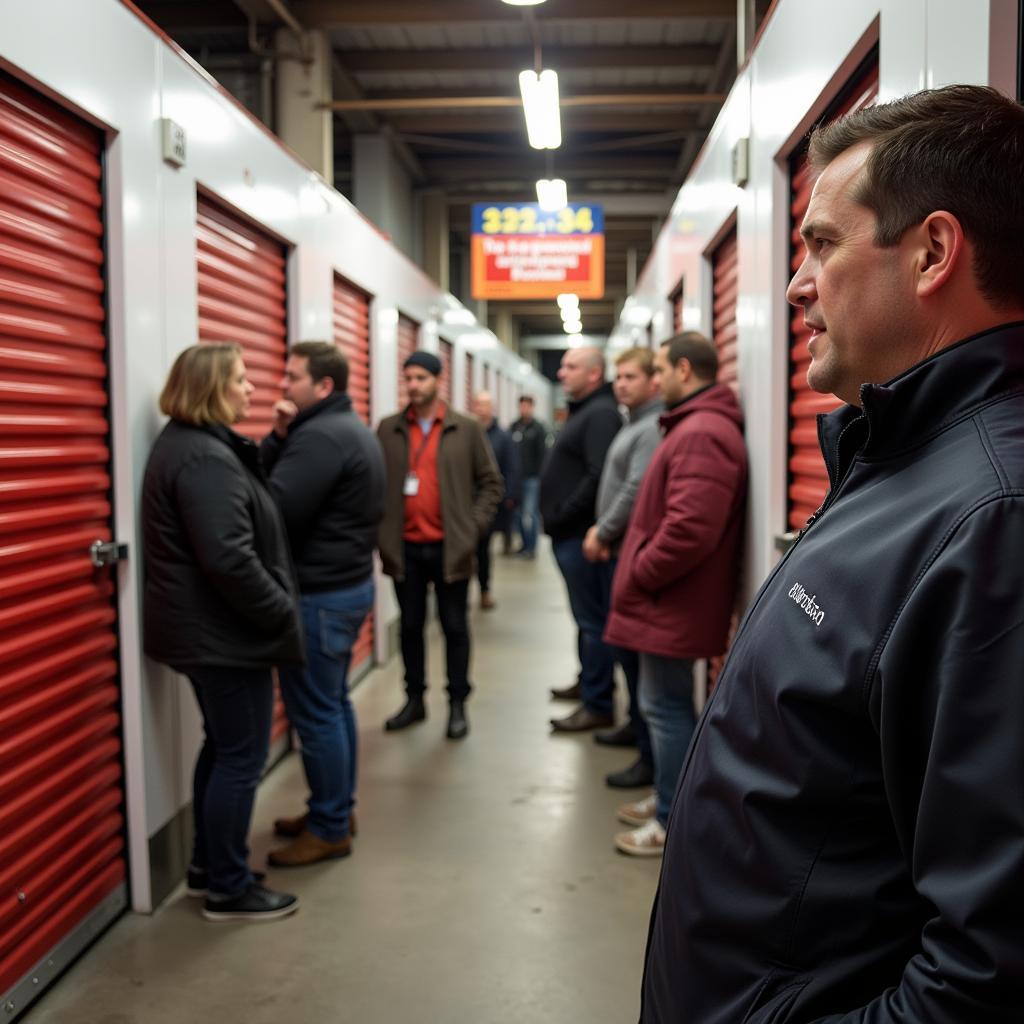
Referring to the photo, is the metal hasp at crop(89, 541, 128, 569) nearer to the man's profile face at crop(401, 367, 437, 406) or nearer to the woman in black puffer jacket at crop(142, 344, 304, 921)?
the woman in black puffer jacket at crop(142, 344, 304, 921)

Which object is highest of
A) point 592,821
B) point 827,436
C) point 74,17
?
point 74,17

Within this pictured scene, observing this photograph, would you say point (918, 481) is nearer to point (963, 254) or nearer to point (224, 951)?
point (963, 254)

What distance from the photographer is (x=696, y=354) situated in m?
3.58

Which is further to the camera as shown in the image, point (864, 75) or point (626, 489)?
point (626, 489)

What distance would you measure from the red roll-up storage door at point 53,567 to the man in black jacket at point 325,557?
618 mm

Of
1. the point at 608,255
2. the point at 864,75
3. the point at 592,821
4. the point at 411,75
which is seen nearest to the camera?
the point at 864,75

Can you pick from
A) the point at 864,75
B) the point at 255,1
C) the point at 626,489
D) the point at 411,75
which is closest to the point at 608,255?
the point at 411,75

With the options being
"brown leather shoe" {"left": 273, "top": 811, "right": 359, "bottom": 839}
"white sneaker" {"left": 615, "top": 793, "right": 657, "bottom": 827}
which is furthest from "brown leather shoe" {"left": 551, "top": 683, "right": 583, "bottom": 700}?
"brown leather shoe" {"left": 273, "top": 811, "right": 359, "bottom": 839}

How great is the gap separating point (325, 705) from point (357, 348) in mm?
3229

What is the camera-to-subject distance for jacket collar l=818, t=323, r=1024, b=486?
0.94 m

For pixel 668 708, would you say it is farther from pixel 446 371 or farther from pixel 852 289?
pixel 446 371

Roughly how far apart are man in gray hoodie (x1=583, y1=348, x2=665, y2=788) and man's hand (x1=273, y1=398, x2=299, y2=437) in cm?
138

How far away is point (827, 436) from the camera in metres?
1.19

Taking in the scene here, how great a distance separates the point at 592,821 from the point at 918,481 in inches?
128
